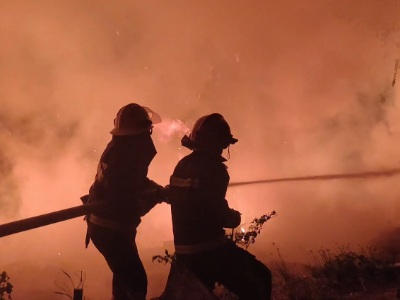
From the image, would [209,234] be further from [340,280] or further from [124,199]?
[340,280]

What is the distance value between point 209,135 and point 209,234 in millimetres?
734

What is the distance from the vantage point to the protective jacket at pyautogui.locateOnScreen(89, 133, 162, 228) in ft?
10.2

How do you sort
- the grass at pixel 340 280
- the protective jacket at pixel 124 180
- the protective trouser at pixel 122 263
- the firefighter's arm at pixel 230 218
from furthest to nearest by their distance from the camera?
the grass at pixel 340 280 < the protective jacket at pixel 124 180 < the protective trouser at pixel 122 263 < the firefighter's arm at pixel 230 218

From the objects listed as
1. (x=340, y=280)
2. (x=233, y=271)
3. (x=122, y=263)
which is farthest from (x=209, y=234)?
(x=340, y=280)

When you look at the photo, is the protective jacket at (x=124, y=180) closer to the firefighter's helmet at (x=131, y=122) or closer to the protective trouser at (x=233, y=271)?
the firefighter's helmet at (x=131, y=122)

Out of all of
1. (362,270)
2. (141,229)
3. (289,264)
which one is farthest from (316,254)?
(141,229)

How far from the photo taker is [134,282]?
3.02 metres

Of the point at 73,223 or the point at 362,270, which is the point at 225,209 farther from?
the point at 73,223

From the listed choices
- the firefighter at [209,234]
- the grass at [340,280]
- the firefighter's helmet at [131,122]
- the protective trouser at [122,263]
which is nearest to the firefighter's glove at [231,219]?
the firefighter at [209,234]

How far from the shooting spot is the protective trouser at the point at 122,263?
119 inches

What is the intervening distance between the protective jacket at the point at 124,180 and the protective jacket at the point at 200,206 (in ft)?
1.86

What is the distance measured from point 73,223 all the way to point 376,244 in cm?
1000

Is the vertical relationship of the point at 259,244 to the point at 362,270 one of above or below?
above

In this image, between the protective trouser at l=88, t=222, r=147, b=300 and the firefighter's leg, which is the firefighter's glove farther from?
the protective trouser at l=88, t=222, r=147, b=300
